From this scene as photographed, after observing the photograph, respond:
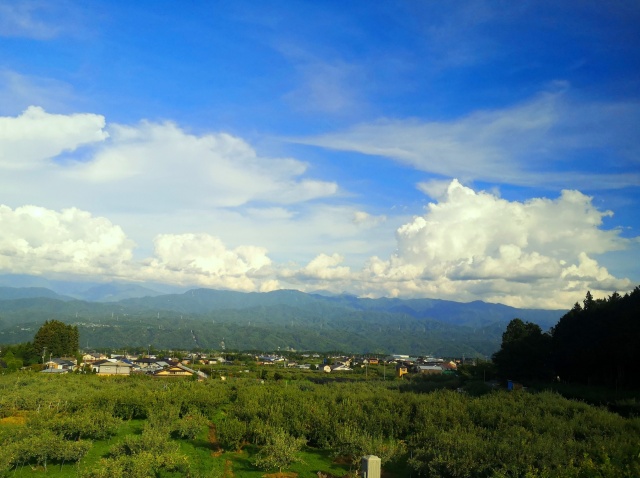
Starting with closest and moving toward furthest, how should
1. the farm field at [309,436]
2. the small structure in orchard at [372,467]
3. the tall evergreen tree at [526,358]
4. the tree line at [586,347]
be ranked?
the small structure in orchard at [372,467] → the farm field at [309,436] → the tree line at [586,347] → the tall evergreen tree at [526,358]

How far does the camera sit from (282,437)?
21.5 meters

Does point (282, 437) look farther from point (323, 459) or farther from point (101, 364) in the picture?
point (101, 364)

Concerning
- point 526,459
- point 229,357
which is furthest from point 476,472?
point 229,357

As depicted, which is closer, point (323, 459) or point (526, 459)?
point (526, 459)

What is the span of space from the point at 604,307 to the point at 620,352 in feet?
38.3

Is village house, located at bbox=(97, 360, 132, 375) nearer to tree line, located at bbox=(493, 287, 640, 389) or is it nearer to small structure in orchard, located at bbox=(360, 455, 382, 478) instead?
tree line, located at bbox=(493, 287, 640, 389)

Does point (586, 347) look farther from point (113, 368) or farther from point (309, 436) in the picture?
point (113, 368)

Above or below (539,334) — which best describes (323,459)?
below

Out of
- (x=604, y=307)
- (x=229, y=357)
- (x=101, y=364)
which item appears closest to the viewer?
(x=604, y=307)

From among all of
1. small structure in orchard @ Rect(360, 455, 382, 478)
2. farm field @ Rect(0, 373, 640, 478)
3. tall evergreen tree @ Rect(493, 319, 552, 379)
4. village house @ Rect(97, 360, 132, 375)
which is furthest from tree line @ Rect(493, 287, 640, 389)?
village house @ Rect(97, 360, 132, 375)

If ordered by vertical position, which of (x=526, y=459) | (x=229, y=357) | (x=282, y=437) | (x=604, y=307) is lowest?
(x=229, y=357)

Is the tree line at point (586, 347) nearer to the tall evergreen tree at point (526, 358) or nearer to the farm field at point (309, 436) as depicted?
the tall evergreen tree at point (526, 358)

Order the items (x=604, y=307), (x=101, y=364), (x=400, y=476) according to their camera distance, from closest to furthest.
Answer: (x=400, y=476), (x=604, y=307), (x=101, y=364)

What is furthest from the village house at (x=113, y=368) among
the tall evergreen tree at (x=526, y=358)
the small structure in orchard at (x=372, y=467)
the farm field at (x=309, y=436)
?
the small structure in orchard at (x=372, y=467)
